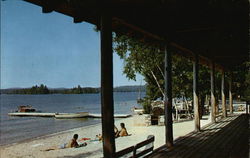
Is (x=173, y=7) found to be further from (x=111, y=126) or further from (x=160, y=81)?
(x=160, y=81)

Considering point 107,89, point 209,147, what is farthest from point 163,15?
point 209,147

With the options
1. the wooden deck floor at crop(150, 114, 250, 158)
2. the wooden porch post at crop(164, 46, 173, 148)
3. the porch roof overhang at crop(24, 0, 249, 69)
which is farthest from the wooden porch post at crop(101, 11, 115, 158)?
the wooden porch post at crop(164, 46, 173, 148)

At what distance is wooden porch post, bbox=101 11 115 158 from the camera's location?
417 cm

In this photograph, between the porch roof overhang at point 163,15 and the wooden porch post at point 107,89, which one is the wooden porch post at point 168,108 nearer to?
the porch roof overhang at point 163,15

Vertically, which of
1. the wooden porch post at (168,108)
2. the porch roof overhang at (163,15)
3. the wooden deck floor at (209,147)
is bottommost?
the wooden deck floor at (209,147)

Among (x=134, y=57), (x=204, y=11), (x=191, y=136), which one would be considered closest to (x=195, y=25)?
(x=204, y=11)

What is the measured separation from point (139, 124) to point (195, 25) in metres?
18.7

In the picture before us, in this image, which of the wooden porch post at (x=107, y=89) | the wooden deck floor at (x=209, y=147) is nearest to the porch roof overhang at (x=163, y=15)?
the wooden porch post at (x=107, y=89)

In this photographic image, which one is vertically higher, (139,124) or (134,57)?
(134,57)

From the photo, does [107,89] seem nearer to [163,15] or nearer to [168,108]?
[163,15]

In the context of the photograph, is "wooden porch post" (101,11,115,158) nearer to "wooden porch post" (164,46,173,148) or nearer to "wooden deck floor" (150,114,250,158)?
"wooden deck floor" (150,114,250,158)

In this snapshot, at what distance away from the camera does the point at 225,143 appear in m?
7.59

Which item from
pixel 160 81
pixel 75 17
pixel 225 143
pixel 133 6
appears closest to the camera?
pixel 75 17

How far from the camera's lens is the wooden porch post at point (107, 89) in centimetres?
417
